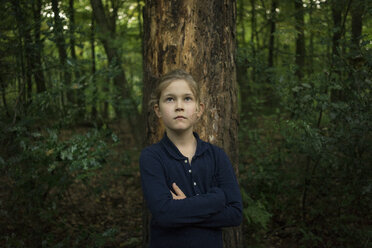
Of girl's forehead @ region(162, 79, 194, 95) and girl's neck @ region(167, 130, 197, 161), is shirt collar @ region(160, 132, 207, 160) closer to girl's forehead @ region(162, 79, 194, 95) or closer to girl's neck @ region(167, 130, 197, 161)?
girl's neck @ region(167, 130, 197, 161)

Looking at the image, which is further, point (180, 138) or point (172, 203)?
point (180, 138)

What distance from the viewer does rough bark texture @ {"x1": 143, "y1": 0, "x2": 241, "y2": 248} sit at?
2.72 meters

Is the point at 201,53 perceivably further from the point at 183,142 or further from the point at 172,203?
the point at 172,203

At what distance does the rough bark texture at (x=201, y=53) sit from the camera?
2717 millimetres

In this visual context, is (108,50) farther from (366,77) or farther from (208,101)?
(366,77)

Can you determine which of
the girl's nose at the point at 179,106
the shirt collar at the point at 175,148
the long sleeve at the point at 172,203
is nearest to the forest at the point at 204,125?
the shirt collar at the point at 175,148

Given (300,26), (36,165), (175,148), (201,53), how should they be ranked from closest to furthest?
(175,148), (201,53), (36,165), (300,26)

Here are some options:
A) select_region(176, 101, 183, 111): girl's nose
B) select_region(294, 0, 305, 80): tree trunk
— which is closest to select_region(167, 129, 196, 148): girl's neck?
select_region(176, 101, 183, 111): girl's nose

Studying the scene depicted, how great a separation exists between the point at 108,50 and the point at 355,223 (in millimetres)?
5891

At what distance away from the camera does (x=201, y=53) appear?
2.75 metres

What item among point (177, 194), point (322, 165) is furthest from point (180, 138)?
point (322, 165)

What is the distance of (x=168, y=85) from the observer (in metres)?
2.17

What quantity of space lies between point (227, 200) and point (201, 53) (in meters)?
1.35

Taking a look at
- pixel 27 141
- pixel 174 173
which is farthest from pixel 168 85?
pixel 27 141
